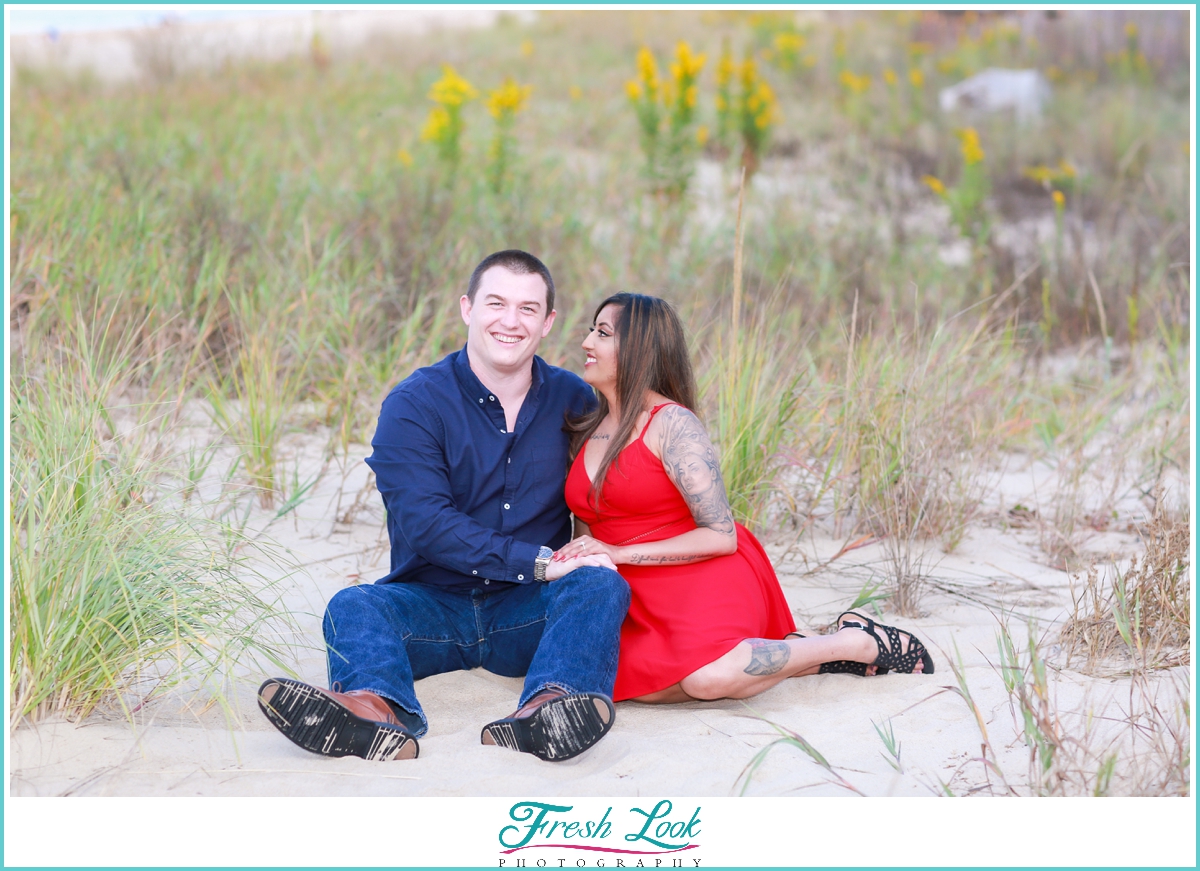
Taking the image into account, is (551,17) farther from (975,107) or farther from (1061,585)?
(1061,585)

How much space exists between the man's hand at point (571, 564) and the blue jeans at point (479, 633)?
2 cm

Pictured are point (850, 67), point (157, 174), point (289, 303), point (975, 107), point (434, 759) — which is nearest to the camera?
point (434, 759)

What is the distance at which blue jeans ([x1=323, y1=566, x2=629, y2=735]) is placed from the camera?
281 cm

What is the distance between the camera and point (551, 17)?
1633 centimetres

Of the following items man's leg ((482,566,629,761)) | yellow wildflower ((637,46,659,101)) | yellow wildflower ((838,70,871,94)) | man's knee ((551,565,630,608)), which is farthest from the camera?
yellow wildflower ((838,70,871,94))

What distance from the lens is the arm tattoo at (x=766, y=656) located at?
9.93 ft

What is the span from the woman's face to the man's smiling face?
18cm

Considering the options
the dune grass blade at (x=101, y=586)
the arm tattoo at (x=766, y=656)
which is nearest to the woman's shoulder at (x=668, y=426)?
the arm tattoo at (x=766, y=656)

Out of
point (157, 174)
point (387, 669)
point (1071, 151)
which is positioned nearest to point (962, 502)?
point (387, 669)

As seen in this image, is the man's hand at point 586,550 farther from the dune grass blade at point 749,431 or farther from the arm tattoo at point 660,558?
the dune grass blade at point 749,431

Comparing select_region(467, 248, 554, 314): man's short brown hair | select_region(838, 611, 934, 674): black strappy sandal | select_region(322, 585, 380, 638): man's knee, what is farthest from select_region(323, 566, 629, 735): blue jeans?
select_region(467, 248, 554, 314): man's short brown hair

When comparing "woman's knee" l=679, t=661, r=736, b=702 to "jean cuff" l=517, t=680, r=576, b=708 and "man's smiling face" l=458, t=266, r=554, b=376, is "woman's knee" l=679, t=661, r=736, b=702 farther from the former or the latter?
"man's smiling face" l=458, t=266, r=554, b=376

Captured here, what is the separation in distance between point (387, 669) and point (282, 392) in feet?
6.69

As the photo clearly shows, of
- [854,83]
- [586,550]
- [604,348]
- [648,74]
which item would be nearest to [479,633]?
[586,550]
